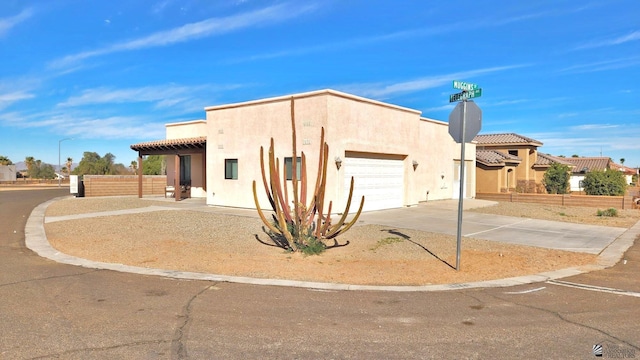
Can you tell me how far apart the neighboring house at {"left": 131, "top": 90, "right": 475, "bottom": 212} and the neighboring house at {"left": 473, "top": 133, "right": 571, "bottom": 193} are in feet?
27.5

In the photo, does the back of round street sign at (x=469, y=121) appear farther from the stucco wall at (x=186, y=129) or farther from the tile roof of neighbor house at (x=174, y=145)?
the stucco wall at (x=186, y=129)

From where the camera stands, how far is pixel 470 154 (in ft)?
91.0

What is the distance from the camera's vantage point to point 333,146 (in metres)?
16.3

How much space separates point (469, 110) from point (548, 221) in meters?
10.4

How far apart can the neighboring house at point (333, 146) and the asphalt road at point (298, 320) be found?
9.17 m

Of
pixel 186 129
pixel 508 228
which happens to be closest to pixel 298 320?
pixel 508 228

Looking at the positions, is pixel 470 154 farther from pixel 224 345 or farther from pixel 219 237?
pixel 224 345

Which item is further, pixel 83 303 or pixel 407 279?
pixel 407 279

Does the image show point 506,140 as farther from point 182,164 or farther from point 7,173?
point 7,173

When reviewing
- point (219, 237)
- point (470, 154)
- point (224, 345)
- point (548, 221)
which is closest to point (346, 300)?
point (224, 345)

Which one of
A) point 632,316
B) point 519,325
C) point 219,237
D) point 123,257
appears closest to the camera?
point 519,325

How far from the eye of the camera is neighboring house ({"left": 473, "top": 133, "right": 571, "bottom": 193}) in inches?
1195

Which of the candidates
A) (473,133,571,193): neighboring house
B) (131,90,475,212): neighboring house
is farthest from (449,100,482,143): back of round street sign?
(473,133,571,193): neighboring house

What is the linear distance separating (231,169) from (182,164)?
25.9ft
